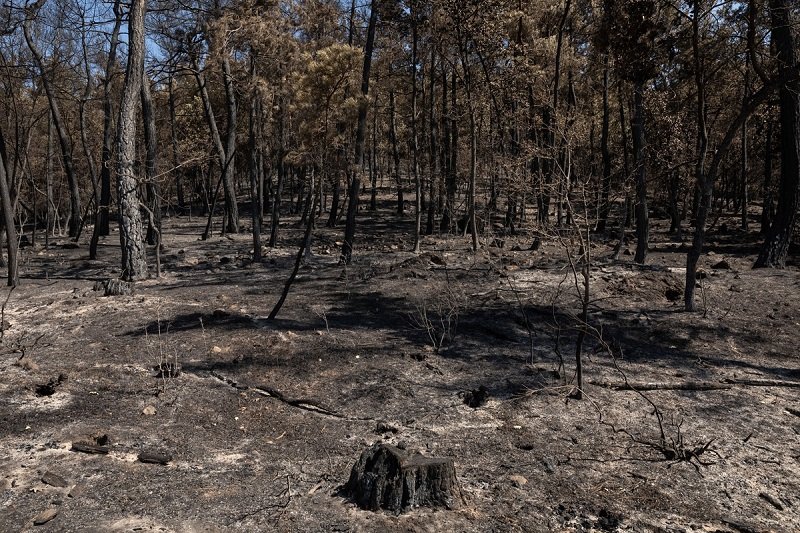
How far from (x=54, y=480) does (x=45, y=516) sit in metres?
0.59

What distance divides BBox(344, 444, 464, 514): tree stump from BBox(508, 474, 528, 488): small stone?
0.67 metres

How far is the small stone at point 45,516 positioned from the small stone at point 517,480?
359cm

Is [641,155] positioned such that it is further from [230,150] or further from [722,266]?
[230,150]

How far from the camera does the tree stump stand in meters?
4.57

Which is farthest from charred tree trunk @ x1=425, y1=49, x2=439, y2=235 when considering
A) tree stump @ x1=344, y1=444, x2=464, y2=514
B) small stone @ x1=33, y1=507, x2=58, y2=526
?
small stone @ x1=33, y1=507, x2=58, y2=526

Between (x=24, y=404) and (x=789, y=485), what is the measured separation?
25.0 ft

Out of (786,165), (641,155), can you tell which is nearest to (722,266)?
(786,165)

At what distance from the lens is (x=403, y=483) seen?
15.0 ft

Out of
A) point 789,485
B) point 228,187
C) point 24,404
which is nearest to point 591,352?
point 789,485

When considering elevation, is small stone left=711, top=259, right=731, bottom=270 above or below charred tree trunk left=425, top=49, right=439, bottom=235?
below

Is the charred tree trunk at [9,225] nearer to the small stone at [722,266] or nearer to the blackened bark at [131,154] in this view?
the blackened bark at [131,154]

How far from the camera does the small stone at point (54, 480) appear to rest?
4.78m

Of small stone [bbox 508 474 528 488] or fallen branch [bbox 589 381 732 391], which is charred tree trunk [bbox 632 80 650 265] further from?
small stone [bbox 508 474 528 488]

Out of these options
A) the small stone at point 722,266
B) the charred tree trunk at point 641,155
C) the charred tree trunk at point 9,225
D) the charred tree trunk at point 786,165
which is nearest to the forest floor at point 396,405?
the charred tree trunk at point 9,225
